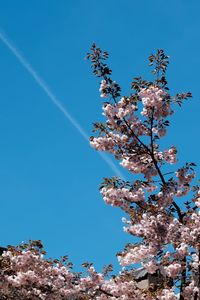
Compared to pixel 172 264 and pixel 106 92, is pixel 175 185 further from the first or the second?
pixel 106 92

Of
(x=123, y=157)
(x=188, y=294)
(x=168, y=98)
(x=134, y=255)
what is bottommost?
(x=188, y=294)

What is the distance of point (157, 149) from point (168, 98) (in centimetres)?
151

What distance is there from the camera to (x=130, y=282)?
12.9m

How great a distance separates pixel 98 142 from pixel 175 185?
8.09 feet

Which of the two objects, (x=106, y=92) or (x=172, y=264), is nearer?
(x=172, y=264)

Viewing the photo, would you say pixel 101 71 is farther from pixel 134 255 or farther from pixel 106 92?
pixel 134 255

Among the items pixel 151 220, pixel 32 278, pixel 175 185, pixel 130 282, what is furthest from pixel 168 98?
pixel 32 278

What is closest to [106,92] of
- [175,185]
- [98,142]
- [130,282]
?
[98,142]

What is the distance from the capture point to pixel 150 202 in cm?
1251

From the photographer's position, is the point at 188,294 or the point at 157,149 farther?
the point at 157,149

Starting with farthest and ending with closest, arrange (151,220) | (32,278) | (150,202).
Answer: (32,278), (150,202), (151,220)

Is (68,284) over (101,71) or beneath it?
beneath

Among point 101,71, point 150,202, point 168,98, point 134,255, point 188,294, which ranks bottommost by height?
point 188,294

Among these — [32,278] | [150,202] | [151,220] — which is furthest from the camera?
[32,278]
